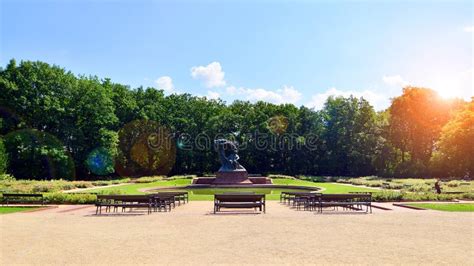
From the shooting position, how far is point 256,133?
6406 centimetres

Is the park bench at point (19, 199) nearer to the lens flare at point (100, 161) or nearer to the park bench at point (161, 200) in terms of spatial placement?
the park bench at point (161, 200)

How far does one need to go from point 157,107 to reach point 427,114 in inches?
1609

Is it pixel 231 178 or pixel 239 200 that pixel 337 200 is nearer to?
pixel 239 200

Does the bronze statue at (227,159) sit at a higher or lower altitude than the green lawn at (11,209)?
higher

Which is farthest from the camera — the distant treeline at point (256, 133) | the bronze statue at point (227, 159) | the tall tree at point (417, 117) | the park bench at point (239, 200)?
the tall tree at point (417, 117)

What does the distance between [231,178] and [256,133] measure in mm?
25144

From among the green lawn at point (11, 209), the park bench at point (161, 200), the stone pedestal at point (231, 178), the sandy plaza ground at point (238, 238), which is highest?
the stone pedestal at point (231, 178)

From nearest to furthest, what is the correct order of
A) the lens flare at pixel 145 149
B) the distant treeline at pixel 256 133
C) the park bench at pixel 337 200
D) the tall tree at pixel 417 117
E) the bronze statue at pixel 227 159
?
the park bench at pixel 337 200 → the bronze statue at pixel 227 159 → the distant treeline at pixel 256 133 → the lens flare at pixel 145 149 → the tall tree at pixel 417 117

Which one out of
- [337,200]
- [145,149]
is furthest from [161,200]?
[145,149]

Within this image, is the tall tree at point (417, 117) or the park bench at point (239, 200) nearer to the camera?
the park bench at point (239, 200)

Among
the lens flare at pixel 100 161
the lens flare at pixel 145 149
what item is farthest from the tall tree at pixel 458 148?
the lens flare at pixel 100 161

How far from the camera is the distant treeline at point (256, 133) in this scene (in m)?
54.4

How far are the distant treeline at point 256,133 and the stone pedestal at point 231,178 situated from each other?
2090cm

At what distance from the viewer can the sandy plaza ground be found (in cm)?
932
